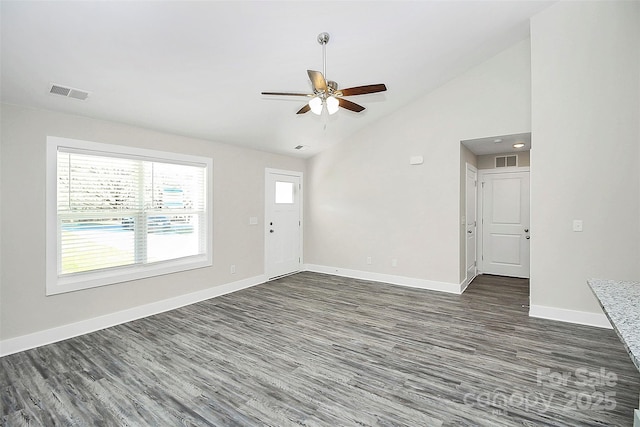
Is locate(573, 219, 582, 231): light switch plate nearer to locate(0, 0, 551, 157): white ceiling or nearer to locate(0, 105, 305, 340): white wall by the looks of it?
locate(0, 0, 551, 157): white ceiling

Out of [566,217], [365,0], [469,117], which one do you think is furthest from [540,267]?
[365,0]

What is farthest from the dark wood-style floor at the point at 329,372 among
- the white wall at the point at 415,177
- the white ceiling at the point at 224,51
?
the white ceiling at the point at 224,51

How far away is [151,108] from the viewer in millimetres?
3475

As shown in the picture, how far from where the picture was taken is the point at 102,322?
347 cm

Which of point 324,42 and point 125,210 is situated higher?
point 324,42

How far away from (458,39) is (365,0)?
1547 mm

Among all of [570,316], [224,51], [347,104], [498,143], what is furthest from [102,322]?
[498,143]

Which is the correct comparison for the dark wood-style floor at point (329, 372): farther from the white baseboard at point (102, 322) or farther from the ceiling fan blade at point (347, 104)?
the ceiling fan blade at point (347, 104)

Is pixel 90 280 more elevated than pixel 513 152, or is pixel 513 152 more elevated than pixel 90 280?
pixel 513 152

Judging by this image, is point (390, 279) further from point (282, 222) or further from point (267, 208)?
point (267, 208)

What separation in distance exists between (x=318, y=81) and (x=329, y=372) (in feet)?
7.99

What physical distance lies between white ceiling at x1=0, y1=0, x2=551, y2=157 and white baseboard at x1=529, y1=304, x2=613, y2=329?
3378 mm

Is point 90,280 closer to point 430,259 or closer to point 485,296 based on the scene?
point 430,259

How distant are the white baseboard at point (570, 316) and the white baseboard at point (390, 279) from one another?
1162mm
